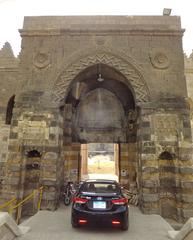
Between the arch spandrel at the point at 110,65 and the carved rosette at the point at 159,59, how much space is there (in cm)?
101

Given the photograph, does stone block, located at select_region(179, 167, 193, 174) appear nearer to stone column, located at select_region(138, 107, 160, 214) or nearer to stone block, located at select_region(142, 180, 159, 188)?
stone column, located at select_region(138, 107, 160, 214)

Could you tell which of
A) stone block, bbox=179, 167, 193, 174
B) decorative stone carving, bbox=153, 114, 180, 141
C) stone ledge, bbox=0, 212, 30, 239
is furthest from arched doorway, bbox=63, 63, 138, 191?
stone ledge, bbox=0, 212, 30, 239

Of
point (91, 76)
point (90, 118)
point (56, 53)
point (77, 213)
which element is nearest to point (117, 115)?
A: point (90, 118)

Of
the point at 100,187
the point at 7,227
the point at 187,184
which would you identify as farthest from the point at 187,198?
the point at 7,227

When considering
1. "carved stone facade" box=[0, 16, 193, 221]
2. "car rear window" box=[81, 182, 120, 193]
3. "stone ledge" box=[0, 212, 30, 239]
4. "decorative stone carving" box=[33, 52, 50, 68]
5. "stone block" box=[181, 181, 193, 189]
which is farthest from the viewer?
"decorative stone carving" box=[33, 52, 50, 68]

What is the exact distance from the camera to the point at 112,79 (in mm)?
11062

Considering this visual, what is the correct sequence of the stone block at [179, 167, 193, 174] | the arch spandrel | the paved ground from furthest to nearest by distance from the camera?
the arch spandrel
the stone block at [179, 167, 193, 174]
the paved ground

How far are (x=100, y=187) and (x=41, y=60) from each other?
7.01m

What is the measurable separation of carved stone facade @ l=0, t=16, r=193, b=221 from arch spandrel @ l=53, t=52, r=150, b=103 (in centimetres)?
5

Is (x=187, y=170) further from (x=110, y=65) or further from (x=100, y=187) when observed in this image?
(x=110, y=65)

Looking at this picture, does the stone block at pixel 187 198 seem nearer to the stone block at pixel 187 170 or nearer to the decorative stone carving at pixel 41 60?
the stone block at pixel 187 170

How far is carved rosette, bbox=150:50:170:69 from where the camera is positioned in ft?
30.0

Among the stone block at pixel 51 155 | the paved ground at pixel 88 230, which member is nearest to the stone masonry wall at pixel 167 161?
the paved ground at pixel 88 230

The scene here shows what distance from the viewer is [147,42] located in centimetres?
950
